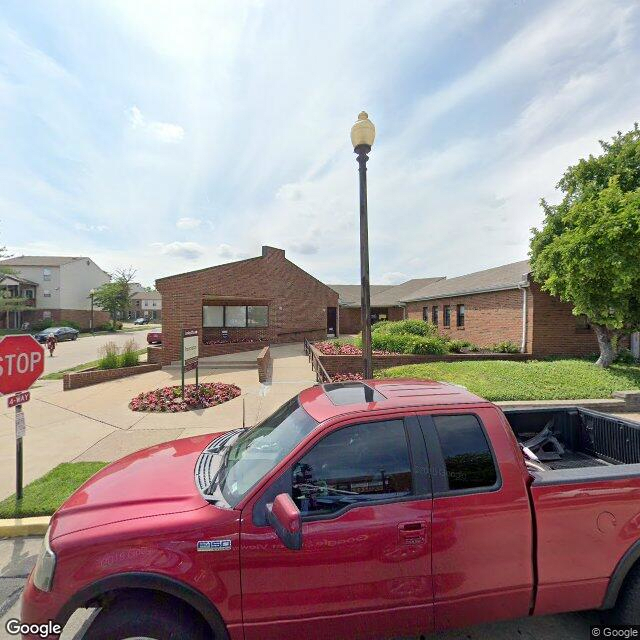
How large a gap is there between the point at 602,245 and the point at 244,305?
50.0 feet

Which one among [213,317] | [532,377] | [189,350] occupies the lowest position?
[532,377]

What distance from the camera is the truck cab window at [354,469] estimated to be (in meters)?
1.97

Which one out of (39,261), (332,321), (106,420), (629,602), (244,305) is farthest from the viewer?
(39,261)

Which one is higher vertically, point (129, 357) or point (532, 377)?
point (129, 357)

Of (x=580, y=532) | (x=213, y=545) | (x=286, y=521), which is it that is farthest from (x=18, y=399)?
(x=580, y=532)

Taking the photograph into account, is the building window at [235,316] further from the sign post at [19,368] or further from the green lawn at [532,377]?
the sign post at [19,368]

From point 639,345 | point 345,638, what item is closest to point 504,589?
point 345,638

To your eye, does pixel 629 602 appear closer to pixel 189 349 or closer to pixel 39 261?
pixel 189 349

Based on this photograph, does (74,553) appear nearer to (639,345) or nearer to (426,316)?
(639,345)

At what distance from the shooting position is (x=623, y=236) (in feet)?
26.9

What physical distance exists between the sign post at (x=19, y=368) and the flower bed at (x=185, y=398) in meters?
3.95

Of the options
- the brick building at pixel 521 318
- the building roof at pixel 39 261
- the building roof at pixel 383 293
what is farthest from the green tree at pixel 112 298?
the brick building at pixel 521 318

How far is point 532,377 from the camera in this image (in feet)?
29.7

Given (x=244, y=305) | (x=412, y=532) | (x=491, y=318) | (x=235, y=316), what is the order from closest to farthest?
(x=412, y=532) → (x=491, y=318) → (x=235, y=316) → (x=244, y=305)
